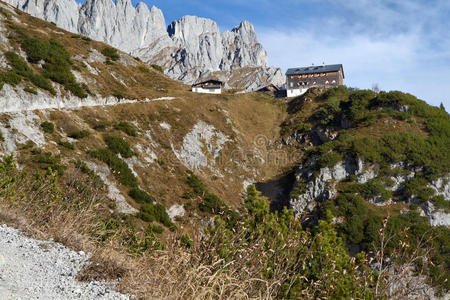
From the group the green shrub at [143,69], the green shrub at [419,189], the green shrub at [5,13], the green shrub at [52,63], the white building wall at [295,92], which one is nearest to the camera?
the green shrub at [52,63]

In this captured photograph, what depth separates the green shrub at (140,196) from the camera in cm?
3585

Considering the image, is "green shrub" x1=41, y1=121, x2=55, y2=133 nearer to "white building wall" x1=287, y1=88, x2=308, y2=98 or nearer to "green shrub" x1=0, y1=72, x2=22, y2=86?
"green shrub" x1=0, y1=72, x2=22, y2=86

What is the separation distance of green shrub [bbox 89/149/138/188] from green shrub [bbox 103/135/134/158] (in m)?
1.80

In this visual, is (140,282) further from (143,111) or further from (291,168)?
(291,168)

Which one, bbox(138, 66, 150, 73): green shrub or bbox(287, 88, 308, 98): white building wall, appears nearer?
bbox(138, 66, 150, 73): green shrub

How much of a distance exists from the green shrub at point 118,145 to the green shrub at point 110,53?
126 feet

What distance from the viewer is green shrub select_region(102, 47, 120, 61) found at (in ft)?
237

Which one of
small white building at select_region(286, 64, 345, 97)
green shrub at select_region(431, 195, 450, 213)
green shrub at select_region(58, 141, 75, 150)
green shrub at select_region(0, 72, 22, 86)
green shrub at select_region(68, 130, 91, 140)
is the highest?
small white building at select_region(286, 64, 345, 97)

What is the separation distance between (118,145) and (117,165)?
16.8 feet

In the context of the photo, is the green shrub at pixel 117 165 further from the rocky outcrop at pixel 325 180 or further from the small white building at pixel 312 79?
the small white building at pixel 312 79

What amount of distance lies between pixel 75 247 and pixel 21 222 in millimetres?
2006

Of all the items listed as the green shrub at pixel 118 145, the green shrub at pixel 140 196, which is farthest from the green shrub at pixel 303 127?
the green shrub at pixel 140 196

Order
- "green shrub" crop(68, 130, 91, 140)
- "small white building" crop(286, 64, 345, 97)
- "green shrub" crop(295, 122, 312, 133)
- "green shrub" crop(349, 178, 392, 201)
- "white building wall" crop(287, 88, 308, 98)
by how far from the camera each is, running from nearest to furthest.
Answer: "green shrub" crop(68, 130, 91, 140) < "green shrub" crop(349, 178, 392, 201) < "green shrub" crop(295, 122, 312, 133) < "white building wall" crop(287, 88, 308, 98) < "small white building" crop(286, 64, 345, 97)

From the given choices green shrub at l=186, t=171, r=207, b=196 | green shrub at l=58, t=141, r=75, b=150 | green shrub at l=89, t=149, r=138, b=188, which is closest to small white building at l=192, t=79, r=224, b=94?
green shrub at l=186, t=171, r=207, b=196
